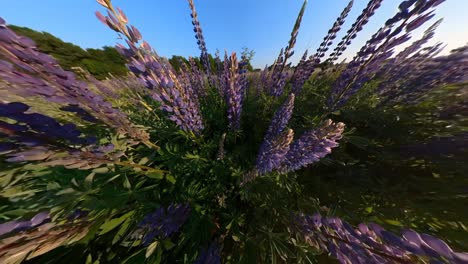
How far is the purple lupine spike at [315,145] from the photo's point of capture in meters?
1.13

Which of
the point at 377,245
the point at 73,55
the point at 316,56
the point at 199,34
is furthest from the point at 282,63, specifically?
the point at 73,55

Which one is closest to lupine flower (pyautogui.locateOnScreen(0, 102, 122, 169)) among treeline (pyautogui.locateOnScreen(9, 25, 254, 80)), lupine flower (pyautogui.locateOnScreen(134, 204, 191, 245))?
lupine flower (pyautogui.locateOnScreen(134, 204, 191, 245))

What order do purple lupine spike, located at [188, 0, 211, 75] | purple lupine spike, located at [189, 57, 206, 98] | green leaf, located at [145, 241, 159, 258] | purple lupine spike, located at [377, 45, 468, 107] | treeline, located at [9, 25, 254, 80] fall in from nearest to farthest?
green leaf, located at [145, 241, 159, 258], purple lupine spike, located at [377, 45, 468, 107], purple lupine spike, located at [188, 0, 211, 75], purple lupine spike, located at [189, 57, 206, 98], treeline, located at [9, 25, 254, 80]

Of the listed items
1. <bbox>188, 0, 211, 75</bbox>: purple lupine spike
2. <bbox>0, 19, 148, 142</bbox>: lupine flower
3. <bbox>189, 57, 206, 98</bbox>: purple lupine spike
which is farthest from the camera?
<bbox>189, 57, 206, 98</bbox>: purple lupine spike

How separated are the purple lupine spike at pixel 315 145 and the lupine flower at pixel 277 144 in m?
0.08

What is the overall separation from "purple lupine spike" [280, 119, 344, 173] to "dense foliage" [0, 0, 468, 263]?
10 millimetres

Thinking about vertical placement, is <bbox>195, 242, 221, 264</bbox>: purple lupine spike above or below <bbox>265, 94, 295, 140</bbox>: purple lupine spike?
below

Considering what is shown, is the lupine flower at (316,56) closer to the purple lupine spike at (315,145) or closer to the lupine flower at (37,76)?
the purple lupine spike at (315,145)

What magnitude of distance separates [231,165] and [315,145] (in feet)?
3.12

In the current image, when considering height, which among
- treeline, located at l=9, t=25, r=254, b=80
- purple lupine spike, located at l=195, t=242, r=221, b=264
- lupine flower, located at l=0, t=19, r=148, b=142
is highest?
treeline, located at l=9, t=25, r=254, b=80

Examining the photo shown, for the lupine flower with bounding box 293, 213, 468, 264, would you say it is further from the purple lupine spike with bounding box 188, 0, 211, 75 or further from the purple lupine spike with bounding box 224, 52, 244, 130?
the purple lupine spike with bounding box 188, 0, 211, 75

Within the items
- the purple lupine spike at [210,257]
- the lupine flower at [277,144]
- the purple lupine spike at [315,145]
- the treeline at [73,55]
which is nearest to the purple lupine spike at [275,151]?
the lupine flower at [277,144]

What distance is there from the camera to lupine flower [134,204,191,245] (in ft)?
4.18

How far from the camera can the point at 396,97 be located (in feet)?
6.12
